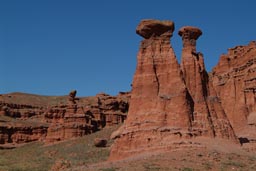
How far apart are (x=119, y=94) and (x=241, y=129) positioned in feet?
209

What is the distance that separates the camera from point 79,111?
84125 millimetres

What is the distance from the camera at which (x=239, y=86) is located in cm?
6475

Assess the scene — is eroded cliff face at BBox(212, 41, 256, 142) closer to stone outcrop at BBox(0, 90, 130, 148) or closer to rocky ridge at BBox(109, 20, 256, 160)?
rocky ridge at BBox(109, 20, 256, 160)

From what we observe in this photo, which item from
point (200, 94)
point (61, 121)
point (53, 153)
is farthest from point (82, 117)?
point (200, 94)

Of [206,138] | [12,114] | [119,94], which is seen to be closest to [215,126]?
[206,138]

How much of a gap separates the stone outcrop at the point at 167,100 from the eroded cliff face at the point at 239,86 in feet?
64.3

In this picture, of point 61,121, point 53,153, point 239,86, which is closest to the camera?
point 239,86

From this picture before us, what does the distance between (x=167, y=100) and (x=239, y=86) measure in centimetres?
3194

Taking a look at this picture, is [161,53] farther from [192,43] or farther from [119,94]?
[119,94]

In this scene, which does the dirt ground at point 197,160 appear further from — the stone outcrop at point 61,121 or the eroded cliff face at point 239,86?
the stone outcrop at point 61,121

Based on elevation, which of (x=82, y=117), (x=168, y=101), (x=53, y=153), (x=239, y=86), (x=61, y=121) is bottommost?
(x=53, y=153)

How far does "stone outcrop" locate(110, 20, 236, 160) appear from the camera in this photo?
34625 mm

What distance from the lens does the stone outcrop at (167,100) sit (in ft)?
114

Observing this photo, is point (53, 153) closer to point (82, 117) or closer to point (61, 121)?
point (82, 117)
